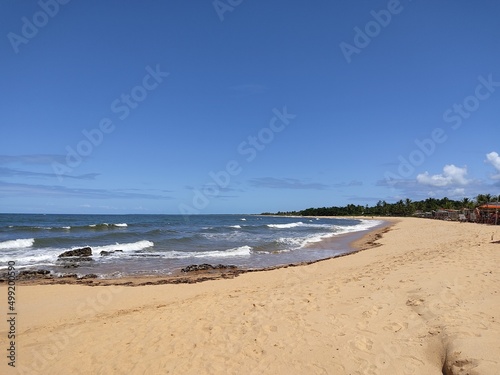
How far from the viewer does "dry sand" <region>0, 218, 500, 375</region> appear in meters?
4.53

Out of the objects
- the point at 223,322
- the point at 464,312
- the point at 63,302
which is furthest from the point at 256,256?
the point at 464,312

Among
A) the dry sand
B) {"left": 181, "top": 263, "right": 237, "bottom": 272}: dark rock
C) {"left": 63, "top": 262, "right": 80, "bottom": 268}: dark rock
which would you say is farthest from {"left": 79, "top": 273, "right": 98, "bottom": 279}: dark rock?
the dry sand

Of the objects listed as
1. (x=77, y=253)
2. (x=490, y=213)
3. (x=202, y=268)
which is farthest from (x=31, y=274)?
(x=490, y=213)

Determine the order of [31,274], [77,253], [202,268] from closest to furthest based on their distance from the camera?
[31,274]
[202,268]
[77,253]

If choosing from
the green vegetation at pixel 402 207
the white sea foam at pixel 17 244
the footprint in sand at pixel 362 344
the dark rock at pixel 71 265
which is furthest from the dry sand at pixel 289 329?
the green vegetation at pixel 402 207

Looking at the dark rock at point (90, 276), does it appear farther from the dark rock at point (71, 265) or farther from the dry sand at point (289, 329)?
the dry sand at point (289, 329)

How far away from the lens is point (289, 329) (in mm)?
5672

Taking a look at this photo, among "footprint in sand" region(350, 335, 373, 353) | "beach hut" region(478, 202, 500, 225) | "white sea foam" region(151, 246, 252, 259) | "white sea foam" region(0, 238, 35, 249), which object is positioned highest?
"beach hut" region(478, 202, 500, 225)

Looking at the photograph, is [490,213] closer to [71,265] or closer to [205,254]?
[205,254]

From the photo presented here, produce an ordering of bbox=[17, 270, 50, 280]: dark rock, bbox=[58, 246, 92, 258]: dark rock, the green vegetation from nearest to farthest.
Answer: bbox=[17, 270, 50, 280]: dark rock < bbox=[58, 246, 92, 258]: dark rock < the green vegetation

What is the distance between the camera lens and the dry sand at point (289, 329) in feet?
14.9

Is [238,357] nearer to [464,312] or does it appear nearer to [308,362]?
[308,362]

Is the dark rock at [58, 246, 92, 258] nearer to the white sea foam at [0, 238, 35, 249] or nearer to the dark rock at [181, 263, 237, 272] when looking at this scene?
the white sea foam at [0, 238, 35, 249]

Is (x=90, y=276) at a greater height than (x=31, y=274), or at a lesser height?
lesser
